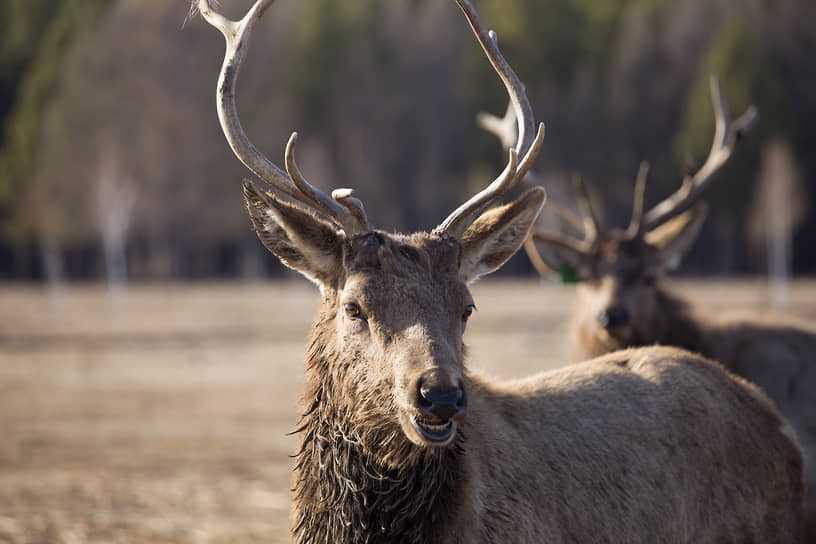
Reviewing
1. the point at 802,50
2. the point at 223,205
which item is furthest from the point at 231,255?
the point at 802,50

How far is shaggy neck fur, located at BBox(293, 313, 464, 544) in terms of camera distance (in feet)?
13.1

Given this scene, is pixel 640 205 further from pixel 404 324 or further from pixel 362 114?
pixel 362 114

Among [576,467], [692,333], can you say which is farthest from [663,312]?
[576,467]

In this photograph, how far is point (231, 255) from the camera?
169 ft

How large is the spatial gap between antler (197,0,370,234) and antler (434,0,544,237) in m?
0.43

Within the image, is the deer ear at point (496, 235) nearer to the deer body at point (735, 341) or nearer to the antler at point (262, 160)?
the antler at point (262, 160)

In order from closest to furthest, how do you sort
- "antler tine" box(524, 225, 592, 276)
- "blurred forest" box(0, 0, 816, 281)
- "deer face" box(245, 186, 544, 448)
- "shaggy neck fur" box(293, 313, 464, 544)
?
1. "deer face" box(245, 186, 544, 448)
2. "shaggy neck fur" box(293, 313, 464, 544)
3. "antler tine" box(524, 225, 592, 276)
4. "blurred forest" box(0, 0, 816, 281)

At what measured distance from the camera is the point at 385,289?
406cm

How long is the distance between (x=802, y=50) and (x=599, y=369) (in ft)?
161

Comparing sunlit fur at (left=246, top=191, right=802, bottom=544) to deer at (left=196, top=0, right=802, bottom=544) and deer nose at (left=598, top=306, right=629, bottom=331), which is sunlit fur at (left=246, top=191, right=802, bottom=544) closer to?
deer at (left=196, top=0, right=802, bottom=544)

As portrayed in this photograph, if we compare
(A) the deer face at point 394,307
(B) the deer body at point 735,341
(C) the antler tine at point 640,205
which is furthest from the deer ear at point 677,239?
(A) the deer face at point 394,307

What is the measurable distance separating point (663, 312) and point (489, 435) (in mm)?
3863

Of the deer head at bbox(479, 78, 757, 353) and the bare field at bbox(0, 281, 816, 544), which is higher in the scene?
the deer head at bbox(479, 78, 757, 353)

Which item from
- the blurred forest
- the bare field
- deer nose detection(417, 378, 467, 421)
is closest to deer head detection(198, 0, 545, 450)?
deer nose detection(417, 378, 467, 421)
